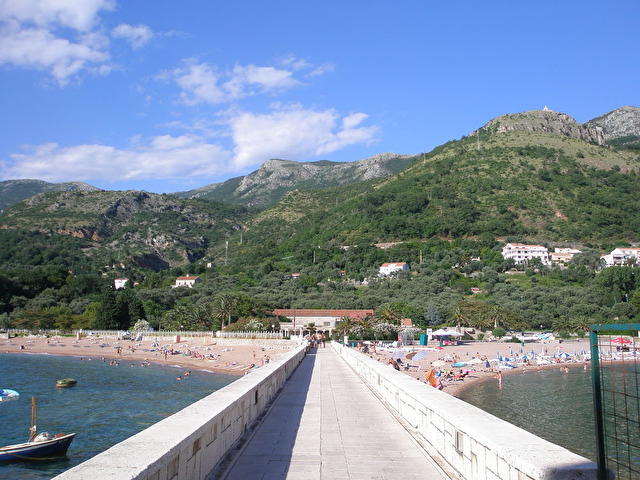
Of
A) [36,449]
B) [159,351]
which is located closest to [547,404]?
[36,449]

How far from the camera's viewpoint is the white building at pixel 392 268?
304 feet

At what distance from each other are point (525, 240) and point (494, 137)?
172 feet

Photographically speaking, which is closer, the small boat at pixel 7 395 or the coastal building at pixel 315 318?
the small boat at pixel 7 395

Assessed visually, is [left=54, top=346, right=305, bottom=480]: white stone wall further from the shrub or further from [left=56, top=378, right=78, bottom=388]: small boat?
the shrub

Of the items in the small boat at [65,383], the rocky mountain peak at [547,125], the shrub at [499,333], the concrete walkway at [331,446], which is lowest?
Result: the small boat at [65,383]

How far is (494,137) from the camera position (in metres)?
144

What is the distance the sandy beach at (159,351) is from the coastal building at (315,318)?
14.4m

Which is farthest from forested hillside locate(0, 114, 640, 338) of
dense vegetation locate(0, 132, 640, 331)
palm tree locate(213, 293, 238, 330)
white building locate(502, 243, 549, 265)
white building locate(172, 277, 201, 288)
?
white building locate(502, 243, 549, 265)

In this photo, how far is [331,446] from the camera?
6.28 meters

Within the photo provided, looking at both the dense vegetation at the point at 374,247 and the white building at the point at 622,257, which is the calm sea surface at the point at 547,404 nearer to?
the dense vegetation at the point at 374,247

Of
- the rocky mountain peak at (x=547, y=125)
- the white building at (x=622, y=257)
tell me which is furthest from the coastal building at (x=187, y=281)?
the rocky mountain peak at (x=547, y=125)

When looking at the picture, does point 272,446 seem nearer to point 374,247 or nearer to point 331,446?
point 331,446

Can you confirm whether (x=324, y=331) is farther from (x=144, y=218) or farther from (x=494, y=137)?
(x=144, y=218)

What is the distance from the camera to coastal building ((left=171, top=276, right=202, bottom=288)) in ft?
316
